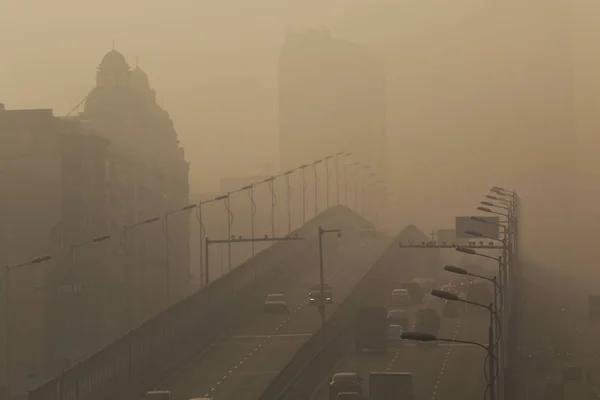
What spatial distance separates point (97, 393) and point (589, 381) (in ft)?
81.1

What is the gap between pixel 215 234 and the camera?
149 metres

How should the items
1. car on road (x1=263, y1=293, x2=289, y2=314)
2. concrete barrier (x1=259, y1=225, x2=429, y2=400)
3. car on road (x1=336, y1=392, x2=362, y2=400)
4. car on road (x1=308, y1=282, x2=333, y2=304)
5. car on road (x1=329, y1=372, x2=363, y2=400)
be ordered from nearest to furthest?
car on road (x1=336, y1=392, x2=362, y2=400)
car on road (x1=329, y1=372, x2=363, y2=400)
concrete barrier (x1=259, y1=225, x2=429, y2=400)
car on road (x1=308, y1=282, x2=333, y2=304)
car on road (x1=263, y1=293, x2=289, y2=314)

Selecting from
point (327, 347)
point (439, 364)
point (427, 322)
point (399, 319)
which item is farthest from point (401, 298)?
point (327, 347)

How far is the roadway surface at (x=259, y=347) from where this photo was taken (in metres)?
50.7

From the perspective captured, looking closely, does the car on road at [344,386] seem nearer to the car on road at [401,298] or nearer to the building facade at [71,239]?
the building facade at [71,239]

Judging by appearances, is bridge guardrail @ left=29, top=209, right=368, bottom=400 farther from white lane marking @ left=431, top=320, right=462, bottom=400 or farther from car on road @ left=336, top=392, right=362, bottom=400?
white lane marking @ left=431, top=320, right=462, bottom=400

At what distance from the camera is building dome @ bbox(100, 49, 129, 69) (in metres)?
117

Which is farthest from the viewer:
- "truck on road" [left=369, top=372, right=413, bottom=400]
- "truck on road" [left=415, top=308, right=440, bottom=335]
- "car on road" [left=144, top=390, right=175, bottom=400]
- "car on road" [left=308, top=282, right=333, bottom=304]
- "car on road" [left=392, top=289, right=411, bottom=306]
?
"car on road" [left=392, top=289, right=411, bottom=306]

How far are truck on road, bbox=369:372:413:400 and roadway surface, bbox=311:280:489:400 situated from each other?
10.2ft

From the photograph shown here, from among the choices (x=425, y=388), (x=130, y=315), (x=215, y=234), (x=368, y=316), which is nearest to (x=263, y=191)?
(x=215, y=234)

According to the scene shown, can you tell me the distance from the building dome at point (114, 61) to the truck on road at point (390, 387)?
255ft

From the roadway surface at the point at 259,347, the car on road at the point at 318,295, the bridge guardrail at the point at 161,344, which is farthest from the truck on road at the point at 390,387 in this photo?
the car on road at the point at 318,295

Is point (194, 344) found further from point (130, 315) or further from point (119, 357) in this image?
point (130, 315)

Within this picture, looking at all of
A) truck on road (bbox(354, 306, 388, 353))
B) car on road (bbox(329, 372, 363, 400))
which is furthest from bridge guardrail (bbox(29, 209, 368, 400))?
car on road (bbox(329, 372, 363, 400))
